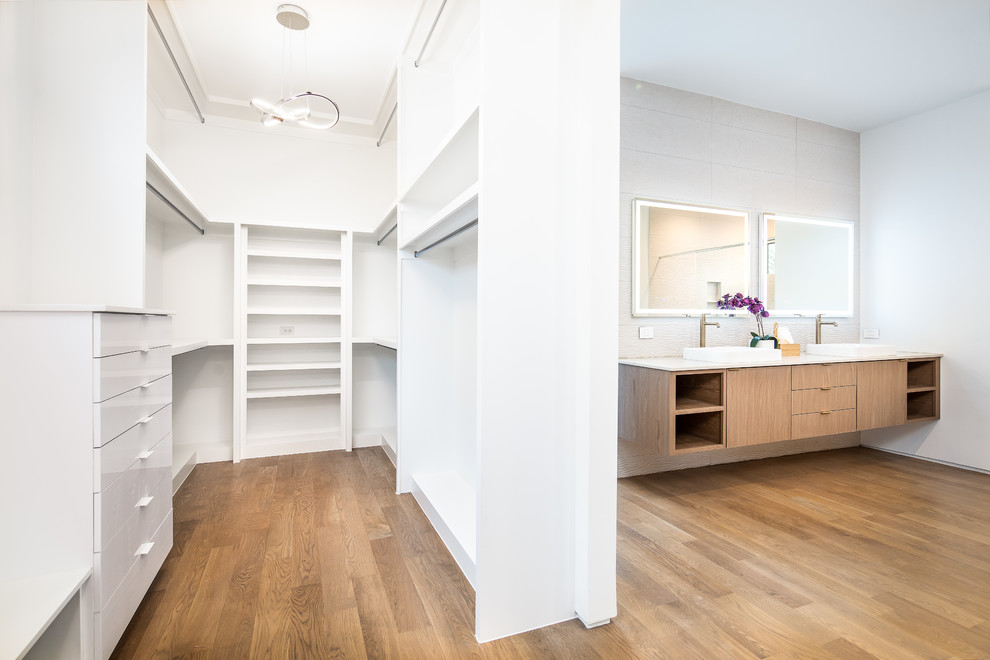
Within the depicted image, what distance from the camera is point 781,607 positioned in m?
1.85

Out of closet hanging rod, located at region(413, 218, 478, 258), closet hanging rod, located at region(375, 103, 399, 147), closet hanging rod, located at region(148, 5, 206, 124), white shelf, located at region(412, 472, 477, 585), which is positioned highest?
closet hanging rod, located at region(375, 103, 399, 147)

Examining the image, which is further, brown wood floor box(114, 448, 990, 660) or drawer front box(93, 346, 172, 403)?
brown wood floor box(114, 448, 990, 660)

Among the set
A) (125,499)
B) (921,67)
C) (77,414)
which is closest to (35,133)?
(77,414)

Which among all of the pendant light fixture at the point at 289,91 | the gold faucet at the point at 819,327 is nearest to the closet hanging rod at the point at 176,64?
the pendant light fixture at the point at 289,91

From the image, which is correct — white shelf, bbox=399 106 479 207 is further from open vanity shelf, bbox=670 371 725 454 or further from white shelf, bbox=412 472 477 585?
open vanity shelf, bbox=670 371 725 454

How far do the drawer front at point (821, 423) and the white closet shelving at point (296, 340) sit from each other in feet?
11.0

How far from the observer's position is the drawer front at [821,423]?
3365 millimetres

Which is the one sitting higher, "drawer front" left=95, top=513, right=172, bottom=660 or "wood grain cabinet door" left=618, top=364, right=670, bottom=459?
"wood grain cabinet door" left=618, top=364, right=670, bottom=459

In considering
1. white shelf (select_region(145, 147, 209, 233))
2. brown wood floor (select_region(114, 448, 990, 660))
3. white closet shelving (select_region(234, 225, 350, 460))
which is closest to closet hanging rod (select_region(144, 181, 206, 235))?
white shelf (select_region(145, 147, 209, 233))

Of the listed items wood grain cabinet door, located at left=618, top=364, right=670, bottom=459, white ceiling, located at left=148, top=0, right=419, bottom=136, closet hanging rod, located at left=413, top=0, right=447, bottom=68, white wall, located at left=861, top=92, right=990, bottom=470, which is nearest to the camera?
closet hanging rod, located at left=413, top=0, right=447, bottom=68

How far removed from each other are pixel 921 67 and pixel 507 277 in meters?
3.65

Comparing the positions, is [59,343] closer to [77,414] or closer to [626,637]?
[77,414]

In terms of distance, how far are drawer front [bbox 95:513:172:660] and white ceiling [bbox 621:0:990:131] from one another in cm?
338

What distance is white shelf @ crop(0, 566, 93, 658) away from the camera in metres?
1.13
